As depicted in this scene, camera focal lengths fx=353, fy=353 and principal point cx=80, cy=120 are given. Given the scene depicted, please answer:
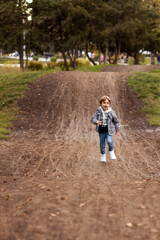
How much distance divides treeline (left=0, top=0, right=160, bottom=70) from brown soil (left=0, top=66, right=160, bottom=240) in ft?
42.8

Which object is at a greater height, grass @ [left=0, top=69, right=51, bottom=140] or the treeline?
the treeline

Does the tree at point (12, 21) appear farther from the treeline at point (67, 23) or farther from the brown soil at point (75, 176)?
the brown soil at point (75, 176)

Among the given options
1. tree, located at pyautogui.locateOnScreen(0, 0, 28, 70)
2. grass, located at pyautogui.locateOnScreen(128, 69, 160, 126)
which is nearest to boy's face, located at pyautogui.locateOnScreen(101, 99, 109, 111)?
grass, located at pyautogui.locateOnScreen(128, 69, 160, 126)

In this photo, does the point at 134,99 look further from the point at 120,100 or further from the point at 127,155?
the point at 127,155

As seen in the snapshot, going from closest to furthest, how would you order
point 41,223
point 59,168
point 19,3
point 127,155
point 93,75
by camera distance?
point 41,223, point 59,168, point 127,155, point 93,75, point 19,3

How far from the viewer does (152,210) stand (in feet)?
15.9

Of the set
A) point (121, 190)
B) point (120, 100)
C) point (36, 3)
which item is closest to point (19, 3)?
point (36, 3)

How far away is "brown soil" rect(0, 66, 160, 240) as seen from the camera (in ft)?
13.9

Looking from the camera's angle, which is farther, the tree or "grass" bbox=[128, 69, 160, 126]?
the tree

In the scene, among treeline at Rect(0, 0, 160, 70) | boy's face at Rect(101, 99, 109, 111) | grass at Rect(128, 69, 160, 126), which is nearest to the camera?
boy's face at Rect(101, 99, 109, 111)

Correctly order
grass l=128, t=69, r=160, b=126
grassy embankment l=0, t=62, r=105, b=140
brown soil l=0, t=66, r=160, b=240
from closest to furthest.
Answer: brown soil l=0, t=66, r=160, b=240 < grassy embankment l=0, t=62, r=105, b=140 < grass l=128, t=69, r=160, b=126

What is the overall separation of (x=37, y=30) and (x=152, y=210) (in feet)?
80.7

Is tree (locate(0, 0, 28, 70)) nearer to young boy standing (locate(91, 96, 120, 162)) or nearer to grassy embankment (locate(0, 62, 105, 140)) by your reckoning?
grassy embankment (locate(0, 62, 105, 140))

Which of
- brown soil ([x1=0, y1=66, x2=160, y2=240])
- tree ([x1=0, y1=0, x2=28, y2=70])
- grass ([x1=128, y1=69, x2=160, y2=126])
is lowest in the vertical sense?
brown soil ([x1=0, y1=66, x2=160, y2=240])
